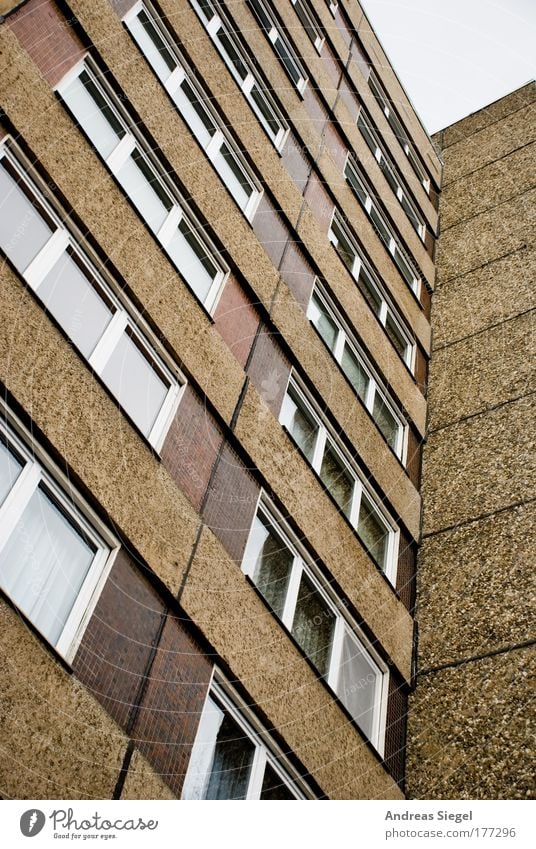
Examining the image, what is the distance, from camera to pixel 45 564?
6551 mm

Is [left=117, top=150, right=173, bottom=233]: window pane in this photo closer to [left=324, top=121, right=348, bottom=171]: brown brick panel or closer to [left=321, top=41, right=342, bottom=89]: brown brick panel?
[left=324, top=121, right=348, bottom=171]: brown brick panel

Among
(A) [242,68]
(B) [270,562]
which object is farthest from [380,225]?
(B) [270,562]

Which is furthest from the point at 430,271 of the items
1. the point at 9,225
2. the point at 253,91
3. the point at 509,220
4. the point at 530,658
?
the point at 9,225

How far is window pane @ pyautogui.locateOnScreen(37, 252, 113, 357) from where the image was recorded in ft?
25.1

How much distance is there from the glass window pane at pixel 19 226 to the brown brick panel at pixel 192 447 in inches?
86.7

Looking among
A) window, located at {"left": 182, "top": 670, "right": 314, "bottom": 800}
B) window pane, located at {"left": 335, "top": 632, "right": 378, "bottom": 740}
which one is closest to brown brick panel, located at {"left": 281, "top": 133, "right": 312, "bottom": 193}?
window pane, located at {"left": 335, "top": 632, "right": 378, "bottom": 740}

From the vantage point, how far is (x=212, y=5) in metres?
13.8

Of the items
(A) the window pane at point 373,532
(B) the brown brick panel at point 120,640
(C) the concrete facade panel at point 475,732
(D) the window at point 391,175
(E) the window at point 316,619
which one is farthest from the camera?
(D) the window at point 391,175

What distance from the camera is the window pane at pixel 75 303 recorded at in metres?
7.66

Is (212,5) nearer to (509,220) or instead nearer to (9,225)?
(509,220)

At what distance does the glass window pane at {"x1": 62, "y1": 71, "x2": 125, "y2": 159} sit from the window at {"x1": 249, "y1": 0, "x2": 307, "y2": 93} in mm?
6577

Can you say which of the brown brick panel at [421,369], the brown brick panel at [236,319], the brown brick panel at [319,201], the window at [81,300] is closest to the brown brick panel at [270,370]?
the brown brick panel at [236,319]

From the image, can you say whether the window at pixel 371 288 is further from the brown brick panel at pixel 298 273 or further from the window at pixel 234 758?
the window at pixel 234 758

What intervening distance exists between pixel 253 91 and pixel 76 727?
38.5 feet
